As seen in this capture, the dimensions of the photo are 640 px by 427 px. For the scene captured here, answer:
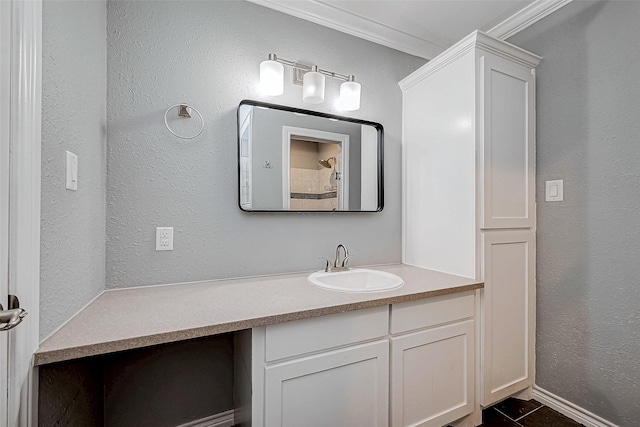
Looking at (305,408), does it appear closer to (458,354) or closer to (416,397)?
(416,397)

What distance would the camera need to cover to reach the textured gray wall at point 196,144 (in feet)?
4.47

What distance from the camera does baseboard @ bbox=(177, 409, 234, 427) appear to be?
4.89 ft

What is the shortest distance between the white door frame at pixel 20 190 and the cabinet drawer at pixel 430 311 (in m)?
1.20

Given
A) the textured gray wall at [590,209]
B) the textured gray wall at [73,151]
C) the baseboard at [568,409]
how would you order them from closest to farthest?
the textured gray wall at [73,151] → the textured gray wall at [590,209] → the baseboard at [568,409]

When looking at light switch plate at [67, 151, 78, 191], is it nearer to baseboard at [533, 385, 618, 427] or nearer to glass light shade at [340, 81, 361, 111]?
glass light shade at [340, 81, 361, 111]

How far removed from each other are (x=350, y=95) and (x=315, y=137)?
336 mm

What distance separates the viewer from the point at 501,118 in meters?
1.61

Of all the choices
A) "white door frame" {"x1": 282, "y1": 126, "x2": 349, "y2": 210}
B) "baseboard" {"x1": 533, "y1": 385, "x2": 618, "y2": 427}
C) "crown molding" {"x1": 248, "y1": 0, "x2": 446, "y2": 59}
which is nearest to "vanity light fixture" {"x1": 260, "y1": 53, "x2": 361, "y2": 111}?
"white door frame" {"x1": 282, "y1": 126, "x2": 349, "y2": 210}

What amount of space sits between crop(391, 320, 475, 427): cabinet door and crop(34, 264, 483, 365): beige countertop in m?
0.23

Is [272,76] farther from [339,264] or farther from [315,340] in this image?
[315,340]

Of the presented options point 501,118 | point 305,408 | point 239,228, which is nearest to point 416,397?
point 305,408

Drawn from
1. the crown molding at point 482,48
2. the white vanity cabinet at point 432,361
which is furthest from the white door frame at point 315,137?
the white vanity cabinet at point 432,361

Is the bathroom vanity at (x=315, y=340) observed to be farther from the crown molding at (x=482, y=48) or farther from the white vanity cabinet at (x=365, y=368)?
the crown molding at (x=482, y=48)

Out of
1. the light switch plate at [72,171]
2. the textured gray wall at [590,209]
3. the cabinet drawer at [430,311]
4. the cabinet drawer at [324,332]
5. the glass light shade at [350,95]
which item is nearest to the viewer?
the light switch plate at [72,171]
